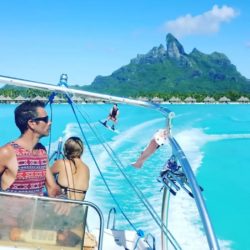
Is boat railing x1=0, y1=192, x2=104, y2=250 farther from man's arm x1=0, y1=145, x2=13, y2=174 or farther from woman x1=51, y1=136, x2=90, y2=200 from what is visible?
woman x1=51, y1=136, x2=90, y2=200

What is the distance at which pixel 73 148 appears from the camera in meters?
3.38

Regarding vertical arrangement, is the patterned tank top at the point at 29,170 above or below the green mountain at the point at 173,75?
below

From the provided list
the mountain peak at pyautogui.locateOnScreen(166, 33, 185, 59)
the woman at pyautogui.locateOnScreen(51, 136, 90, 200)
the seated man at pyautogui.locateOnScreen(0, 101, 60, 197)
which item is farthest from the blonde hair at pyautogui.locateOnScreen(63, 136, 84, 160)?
the mountain peak at pyautogui.locateOnScreen(166, 33, 185, 59)

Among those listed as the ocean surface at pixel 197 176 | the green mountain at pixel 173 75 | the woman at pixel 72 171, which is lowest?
the ocean surface at pixel 197 176

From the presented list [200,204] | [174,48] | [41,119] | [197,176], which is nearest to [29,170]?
[41,119]

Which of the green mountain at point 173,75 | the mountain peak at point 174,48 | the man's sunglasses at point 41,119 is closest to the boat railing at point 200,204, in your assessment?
the man's sunglasses at point 41,119

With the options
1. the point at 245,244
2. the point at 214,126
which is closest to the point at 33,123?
the point at 245,244

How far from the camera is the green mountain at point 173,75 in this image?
4542 inches

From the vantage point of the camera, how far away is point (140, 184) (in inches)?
442

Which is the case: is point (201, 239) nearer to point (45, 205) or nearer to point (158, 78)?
point (45, 205)

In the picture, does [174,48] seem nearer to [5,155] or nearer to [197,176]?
[197,176]

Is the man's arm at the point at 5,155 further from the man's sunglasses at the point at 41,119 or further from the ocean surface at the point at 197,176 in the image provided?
the ocean surface at the point at 197,176

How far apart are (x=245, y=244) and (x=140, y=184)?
4.06 meters

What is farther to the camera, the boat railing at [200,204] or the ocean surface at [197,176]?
the ocean surface at [197,176]
